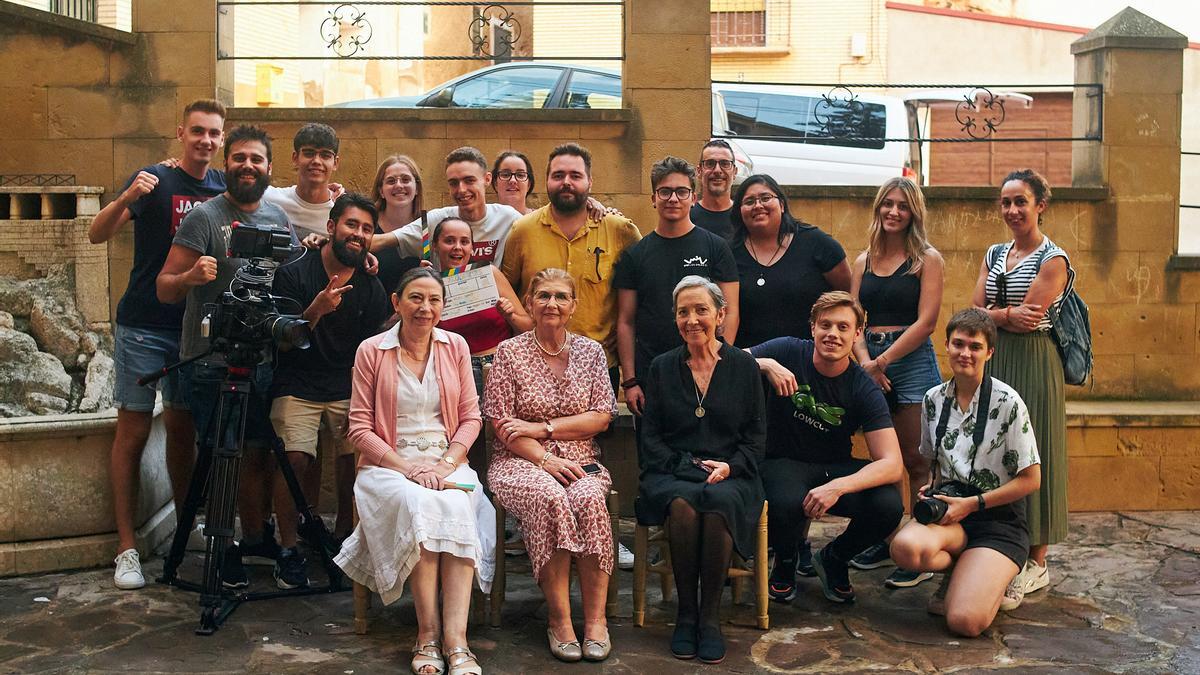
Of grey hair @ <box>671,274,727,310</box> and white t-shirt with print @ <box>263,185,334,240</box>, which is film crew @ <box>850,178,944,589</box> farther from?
white t-shirt with print @ <box>263,185,334,240</box>

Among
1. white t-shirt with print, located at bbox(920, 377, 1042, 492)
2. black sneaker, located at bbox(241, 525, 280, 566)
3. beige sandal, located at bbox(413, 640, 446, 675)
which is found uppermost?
white t-shirt with print, located at bbox(920, 377, 1042, 492)

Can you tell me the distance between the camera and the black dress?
16.7 ft

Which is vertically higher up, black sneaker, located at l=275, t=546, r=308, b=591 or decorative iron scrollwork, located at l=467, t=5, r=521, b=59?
decorative iron scrollwork, located at l=467, t=5, r=521, b=59

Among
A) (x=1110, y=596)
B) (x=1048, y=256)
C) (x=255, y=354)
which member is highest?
(x=1048, y=256)

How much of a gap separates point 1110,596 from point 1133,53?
13.9ft

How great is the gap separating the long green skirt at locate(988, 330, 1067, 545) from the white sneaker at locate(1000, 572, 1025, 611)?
23 centimetres

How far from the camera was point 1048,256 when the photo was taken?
5711 millimetres

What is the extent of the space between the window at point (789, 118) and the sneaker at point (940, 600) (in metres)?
5.42

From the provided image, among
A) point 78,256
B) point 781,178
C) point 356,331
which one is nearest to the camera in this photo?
point 356,331

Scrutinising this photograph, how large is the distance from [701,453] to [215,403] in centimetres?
211

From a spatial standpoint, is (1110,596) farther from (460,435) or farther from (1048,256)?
(460,435)

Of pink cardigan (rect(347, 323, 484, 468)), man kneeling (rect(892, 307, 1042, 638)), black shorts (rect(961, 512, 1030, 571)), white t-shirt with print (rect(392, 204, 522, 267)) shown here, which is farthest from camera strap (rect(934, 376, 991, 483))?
white t-shirt with print (rect(392, 204, 522, 267))

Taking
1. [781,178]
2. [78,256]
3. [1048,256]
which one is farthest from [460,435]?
[781,178]

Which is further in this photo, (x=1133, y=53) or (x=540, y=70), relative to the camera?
(x=540, y=70)
